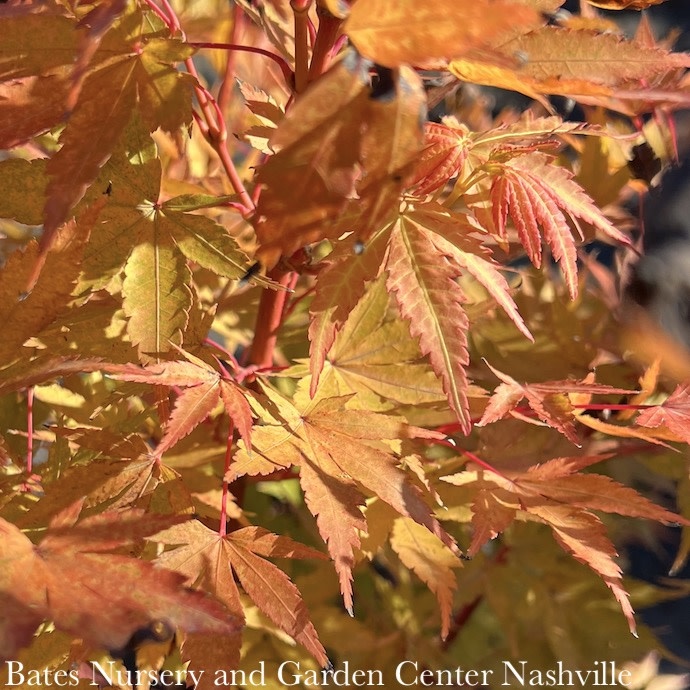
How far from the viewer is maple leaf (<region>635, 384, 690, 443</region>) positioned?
57 cm

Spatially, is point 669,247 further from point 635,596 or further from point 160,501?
point 160,501

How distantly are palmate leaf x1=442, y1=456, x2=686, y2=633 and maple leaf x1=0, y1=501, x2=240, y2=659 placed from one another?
232 mm

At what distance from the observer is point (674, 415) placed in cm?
59

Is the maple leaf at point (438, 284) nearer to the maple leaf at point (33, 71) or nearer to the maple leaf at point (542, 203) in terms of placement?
the maple leaf at point (542, 203)

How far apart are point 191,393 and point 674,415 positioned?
40cm

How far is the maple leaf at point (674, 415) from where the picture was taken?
0.57 m

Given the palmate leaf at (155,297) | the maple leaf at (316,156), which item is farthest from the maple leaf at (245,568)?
the maple leaf at (316,156)

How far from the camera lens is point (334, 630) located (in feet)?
2.72

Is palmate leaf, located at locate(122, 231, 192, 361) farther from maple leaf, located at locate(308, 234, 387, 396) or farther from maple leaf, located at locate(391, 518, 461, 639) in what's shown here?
maple leaf, located at locate(391, 518, 461, 639)

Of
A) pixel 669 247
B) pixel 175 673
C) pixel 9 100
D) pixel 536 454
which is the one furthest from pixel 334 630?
pixel 669 247

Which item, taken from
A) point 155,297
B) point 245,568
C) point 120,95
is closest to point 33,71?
point 120,95

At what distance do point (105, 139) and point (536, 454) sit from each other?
52cm

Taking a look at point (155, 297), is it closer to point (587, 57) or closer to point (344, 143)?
point (344, 143)

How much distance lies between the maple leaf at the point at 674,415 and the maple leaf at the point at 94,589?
0.38 metres
